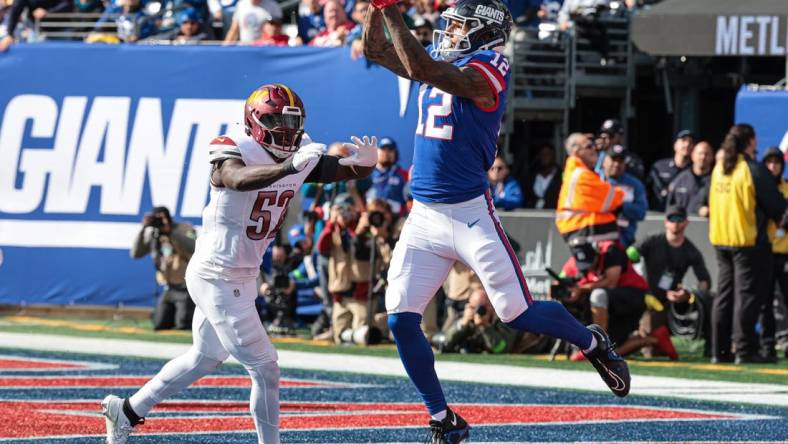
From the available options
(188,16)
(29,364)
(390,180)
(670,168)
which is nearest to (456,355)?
(390,180)

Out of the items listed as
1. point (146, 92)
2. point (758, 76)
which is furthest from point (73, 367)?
point (758, 76)

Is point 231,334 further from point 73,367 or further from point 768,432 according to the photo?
point 73,367

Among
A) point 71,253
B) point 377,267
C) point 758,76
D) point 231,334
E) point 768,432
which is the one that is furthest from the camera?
point 758,76

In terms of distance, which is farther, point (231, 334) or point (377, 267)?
point (377, 267)

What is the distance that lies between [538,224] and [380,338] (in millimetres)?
1696

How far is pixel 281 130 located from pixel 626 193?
6.48m

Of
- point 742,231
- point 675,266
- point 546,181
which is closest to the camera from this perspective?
point 742,231

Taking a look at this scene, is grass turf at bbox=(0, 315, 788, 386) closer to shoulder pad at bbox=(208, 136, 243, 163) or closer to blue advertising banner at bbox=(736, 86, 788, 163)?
blue advertising banner at bbox=(736, 86, 788, 163)

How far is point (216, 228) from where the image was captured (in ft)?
21.7

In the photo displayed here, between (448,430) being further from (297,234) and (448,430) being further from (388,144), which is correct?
(297,234)

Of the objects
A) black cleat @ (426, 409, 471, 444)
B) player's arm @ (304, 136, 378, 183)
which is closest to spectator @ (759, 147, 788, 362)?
black cleat @ (426, 409, 471, 444)

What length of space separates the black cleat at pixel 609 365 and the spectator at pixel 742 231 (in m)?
4.70

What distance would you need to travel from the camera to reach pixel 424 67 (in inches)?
258

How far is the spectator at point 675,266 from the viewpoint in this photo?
12.5 m
